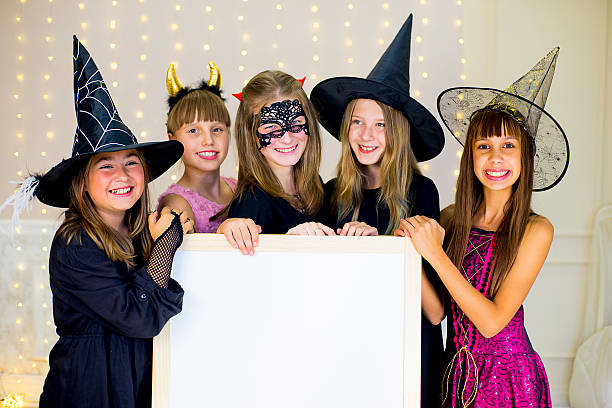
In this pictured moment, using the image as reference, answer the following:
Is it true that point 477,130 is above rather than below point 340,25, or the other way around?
below

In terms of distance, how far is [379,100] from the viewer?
5.84 feet

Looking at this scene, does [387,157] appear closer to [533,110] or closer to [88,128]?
[533,110]

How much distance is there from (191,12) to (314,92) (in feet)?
5.73

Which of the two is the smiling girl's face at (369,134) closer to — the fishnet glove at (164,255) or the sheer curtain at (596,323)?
the fishnet glove at (164,255)

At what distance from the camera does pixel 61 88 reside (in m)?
3.38

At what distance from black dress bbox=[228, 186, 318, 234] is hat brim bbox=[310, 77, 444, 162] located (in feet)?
1.34

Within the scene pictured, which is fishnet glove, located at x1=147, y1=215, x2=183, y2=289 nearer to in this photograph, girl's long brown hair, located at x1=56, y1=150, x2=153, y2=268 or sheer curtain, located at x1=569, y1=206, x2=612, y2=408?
girl's long brown hair, located at x1=56, y1=150, x2=153, y2=268

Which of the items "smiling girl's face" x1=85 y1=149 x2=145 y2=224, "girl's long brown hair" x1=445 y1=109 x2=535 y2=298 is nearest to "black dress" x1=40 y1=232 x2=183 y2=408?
"smiling girl's face" x1=85 y1=149 x2=145 y2=224

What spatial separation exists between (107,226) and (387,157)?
36.4 inches

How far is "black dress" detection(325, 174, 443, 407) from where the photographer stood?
1729 mm

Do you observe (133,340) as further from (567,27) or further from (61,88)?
(567,27)

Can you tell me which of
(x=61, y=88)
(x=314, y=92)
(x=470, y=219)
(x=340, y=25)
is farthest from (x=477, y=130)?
(x=61, y=88)

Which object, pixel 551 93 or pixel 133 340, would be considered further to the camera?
pixel 551 93

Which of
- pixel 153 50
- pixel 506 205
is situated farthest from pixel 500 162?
pixel 153 50
